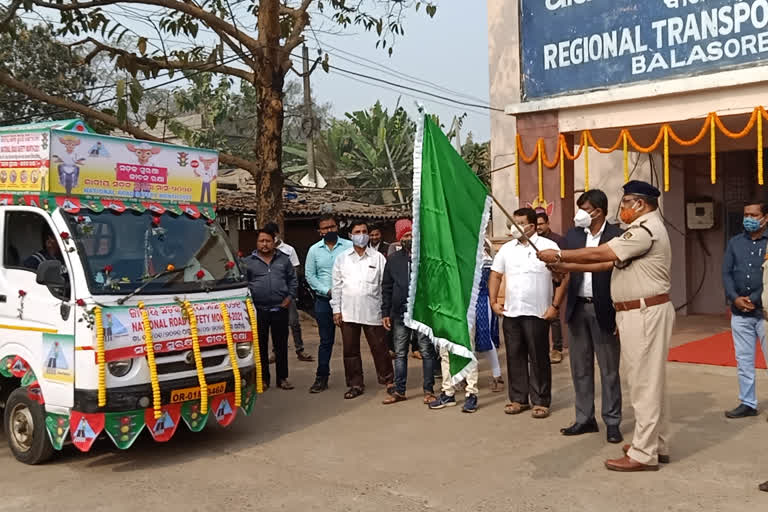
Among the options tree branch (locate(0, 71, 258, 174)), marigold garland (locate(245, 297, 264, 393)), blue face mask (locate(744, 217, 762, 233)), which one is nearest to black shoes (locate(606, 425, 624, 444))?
blue face mask (locate(744, 217, 762, 233))

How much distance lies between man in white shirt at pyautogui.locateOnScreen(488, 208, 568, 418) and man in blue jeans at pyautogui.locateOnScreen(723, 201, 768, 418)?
5.20 ft

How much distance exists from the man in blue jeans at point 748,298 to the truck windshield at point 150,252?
169 inches

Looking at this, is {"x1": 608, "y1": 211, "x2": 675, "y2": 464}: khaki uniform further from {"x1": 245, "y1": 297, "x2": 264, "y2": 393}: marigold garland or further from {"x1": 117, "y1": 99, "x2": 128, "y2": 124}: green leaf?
{"x1": 117, "y1": 99, "x2": 128, "y2": 124}: green leaf

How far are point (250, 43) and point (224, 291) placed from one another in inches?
242

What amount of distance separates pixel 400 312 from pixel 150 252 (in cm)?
272

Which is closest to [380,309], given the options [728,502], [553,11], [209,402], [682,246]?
[209,402]

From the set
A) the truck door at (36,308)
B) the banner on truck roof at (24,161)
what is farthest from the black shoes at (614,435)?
the banner on truck roof at (24,161)

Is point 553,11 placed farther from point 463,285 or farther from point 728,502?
point 728,502

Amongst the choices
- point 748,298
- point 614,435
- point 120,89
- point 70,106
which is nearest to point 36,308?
point 614,435

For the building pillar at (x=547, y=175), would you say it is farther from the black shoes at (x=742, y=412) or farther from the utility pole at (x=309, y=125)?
the utility pole at (x=309, y=125)

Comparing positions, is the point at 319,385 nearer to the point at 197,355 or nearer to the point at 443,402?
the point at 443,402

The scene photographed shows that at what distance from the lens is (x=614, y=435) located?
6.37 metres

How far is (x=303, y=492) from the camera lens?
17.7ft

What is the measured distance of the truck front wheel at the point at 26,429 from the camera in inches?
239
